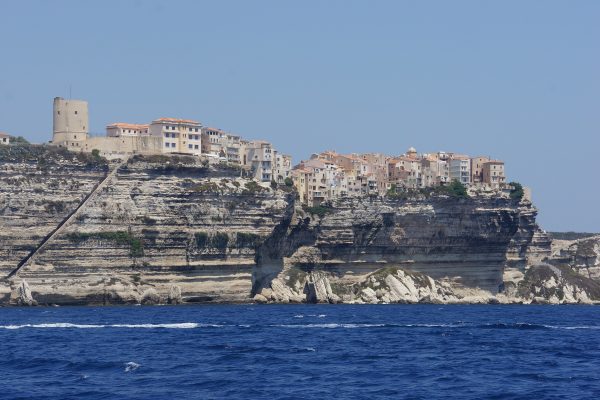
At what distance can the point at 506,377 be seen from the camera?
150 ft

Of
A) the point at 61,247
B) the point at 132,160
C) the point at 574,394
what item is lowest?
the point at 574,394

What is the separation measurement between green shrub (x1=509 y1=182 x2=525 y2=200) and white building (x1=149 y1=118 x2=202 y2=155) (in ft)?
107

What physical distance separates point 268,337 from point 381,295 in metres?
48.1

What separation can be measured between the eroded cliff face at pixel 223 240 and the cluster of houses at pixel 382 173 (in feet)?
18.2

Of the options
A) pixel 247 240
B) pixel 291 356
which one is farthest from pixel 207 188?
pixel 291 356

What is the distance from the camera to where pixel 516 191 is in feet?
421

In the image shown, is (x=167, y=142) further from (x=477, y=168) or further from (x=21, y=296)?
(x=477, y=168)

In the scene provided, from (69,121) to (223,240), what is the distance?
A: 1854 centimetres

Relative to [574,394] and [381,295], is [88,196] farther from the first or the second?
[574,394]

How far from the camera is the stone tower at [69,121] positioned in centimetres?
10781

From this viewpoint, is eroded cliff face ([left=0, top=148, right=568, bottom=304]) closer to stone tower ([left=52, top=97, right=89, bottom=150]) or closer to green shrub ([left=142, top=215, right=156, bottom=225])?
green shrub ([left=142, top=215, right=156, bottom=225])

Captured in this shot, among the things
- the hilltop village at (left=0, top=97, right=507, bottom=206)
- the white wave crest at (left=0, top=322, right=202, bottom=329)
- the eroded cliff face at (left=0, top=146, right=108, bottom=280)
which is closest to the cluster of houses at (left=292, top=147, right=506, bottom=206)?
the hilltop village at (left=0, top=97, right=507, bottom=206)

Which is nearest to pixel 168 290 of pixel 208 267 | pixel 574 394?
pixel 208 267

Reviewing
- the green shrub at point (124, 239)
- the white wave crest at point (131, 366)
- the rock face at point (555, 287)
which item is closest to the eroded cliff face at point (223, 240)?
the green shrub at point (124, 239)
